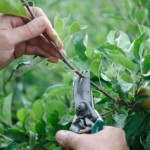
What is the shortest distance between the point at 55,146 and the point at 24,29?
1.51 ft

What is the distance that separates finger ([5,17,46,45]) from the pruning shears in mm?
177

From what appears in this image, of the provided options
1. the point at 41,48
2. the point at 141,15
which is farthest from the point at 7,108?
the point at 141,15

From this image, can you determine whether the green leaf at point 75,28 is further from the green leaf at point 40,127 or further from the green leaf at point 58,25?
the green leaf at point 40,127

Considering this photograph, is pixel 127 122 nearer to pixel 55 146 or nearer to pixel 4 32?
pixel 55 146

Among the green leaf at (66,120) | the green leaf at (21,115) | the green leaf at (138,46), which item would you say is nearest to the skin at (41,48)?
the green leaf at (66,120)

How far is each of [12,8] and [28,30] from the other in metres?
0.07

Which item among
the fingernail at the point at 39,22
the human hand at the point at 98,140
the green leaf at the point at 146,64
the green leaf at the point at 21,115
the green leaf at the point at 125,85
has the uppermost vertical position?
the fingernail at the point at 39,22

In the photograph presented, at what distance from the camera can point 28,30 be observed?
1248 mm

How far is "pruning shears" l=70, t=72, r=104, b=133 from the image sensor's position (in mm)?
1210

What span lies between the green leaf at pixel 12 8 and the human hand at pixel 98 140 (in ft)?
1.15

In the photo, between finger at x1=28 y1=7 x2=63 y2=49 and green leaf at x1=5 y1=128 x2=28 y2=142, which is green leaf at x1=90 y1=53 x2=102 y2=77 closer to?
finger at x1=28 y1=7 x2=63 y2=49

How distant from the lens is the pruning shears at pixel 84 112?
1210mm

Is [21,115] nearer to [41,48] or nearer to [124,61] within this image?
[41,48]

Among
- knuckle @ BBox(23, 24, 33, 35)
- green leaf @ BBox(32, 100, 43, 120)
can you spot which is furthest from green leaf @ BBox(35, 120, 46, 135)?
knuckle @ BBox(23, 24, 33, 35)
